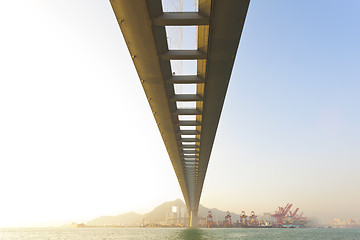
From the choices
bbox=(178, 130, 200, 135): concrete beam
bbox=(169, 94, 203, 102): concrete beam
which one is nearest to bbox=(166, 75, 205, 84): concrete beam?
bbox=(169, 94, 203, 102): concrete beam

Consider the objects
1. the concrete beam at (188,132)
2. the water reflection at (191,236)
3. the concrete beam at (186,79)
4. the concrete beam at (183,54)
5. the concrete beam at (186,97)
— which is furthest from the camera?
the water reflection at (191,236)

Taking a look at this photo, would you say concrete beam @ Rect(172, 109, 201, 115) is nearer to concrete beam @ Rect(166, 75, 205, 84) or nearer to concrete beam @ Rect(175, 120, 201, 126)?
concrete beam @ Rect(175, 120, 201, 126)

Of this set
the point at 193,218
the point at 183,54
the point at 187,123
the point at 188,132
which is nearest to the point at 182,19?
the point at 183,54

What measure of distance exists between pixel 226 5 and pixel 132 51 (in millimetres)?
4221

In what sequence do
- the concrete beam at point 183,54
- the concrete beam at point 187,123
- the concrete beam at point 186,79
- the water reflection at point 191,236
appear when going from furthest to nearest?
the water reflection at point 191,236 → the concrete beam at point 187,123 → the concrete beam at point 186,79 → the concrete beam at point 183,54

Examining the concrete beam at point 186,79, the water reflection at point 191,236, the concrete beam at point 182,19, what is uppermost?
the concrete beam at point 186,79

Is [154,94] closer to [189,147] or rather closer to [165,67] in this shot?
[165,67]

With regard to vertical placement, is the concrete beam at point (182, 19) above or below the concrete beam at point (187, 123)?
below

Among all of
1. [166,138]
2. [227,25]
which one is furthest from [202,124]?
[227,25]

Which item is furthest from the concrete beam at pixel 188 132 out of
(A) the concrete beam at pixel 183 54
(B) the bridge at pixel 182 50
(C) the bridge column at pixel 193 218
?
(C) the bridge column at pixel 193 218

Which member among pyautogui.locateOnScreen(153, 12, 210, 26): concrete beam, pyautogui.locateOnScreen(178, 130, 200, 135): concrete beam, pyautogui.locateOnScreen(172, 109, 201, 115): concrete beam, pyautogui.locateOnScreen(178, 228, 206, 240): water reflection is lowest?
pyautogui.locateOnScreen(178, 228, 206, 240): water reflection

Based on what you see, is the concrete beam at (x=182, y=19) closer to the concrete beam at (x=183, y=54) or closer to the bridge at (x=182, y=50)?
the bridge at (x=182, y=50)

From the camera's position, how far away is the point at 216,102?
1581cm

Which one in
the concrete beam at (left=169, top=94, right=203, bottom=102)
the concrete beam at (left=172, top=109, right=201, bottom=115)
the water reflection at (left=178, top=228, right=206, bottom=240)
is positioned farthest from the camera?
the water reflection at (left=178, top=228, right=206, bottom=240)
